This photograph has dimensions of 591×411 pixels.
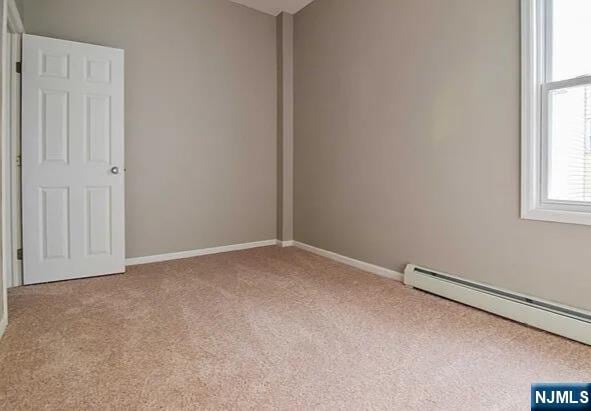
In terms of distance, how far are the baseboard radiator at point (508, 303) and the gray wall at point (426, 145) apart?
0.06 metres

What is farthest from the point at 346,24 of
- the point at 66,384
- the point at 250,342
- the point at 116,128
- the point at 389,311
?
the point at 66,384

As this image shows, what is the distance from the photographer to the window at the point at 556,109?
6.29ft

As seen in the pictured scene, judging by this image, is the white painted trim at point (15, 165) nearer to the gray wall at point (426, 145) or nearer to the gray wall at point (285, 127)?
the gray wall at point (285, 127)

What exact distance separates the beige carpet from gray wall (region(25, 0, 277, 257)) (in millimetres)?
1134

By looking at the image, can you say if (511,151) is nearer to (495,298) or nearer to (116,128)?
(495,298)

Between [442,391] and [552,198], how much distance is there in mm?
1374

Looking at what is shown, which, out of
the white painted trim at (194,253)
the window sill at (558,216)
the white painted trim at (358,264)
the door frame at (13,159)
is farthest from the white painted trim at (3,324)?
the window sill at (558,216)

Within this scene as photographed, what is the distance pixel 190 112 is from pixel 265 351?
9.22 ft

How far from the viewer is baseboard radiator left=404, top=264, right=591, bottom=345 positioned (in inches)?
71.7

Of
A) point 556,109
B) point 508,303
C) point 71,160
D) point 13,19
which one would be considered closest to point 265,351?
point 508,303

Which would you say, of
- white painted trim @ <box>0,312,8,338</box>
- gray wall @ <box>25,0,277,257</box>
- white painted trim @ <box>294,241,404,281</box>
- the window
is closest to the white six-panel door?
gray wall @ <box>25,0,277,257</box>

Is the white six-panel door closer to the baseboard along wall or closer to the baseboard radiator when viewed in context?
the baseboard along wall

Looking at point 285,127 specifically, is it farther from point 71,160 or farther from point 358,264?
point 71,160

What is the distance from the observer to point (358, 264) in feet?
10.9
